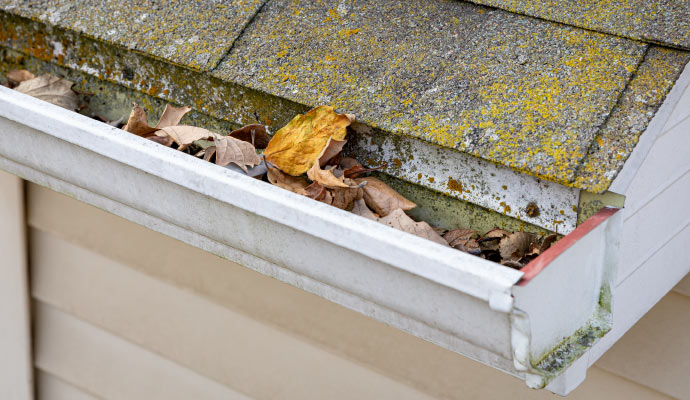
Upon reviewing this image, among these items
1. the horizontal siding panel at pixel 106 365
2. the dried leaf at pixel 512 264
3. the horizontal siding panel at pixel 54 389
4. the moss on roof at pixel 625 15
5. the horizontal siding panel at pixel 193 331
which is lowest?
the horizontal siding panel at pixel 54 389

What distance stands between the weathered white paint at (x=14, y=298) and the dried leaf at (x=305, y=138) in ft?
3.26

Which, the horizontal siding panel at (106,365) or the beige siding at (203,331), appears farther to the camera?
the horizontal siding panel at (106,365)

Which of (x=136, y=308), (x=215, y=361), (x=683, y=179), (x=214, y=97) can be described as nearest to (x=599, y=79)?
(x=683, y=179)

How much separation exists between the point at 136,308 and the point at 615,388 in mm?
1163

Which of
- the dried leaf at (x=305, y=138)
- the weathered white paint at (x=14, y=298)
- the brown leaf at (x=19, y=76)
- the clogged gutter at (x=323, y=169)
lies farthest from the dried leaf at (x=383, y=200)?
the weathered white paint at (x=14, y=298)

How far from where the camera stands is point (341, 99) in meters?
1.17

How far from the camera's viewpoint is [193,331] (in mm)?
1692

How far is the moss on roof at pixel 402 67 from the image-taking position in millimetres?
1005

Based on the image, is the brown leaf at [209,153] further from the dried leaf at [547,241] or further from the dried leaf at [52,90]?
the dried leaf at [547,241]

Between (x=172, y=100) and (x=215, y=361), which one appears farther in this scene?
(x=215, y=361)

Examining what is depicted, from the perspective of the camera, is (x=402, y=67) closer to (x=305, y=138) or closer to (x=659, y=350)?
(x=305, y=138)

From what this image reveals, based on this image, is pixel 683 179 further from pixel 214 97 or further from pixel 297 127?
pixel 214 97

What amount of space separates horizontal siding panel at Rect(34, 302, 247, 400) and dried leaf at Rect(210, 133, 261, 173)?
2.46 feet

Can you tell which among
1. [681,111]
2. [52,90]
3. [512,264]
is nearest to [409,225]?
[512,264]
